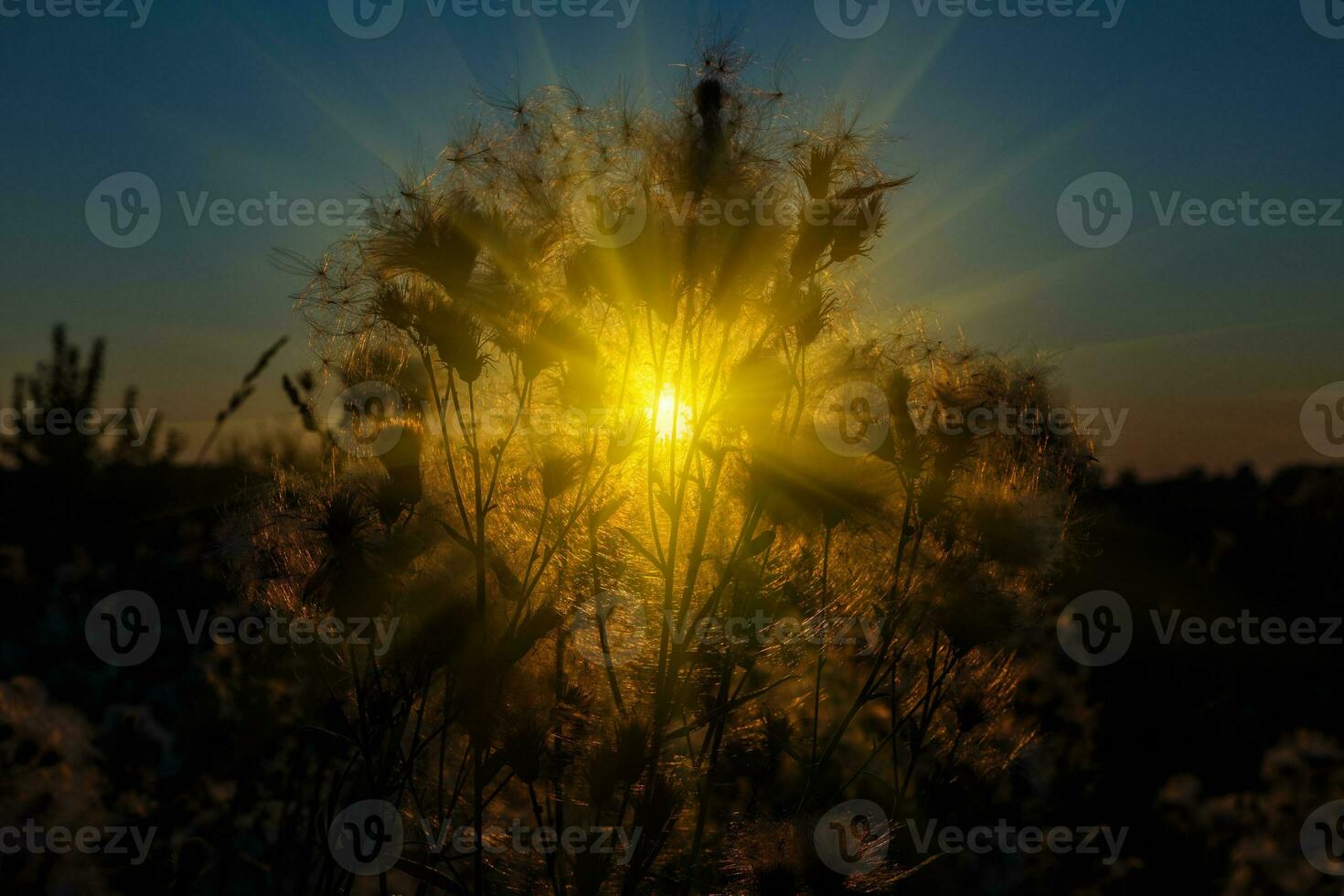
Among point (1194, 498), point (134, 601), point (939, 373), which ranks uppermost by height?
point (1194, 498)

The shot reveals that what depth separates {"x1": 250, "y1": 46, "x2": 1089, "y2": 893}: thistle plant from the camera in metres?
1.88

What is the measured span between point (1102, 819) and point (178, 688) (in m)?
4.38

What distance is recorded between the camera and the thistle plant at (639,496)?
1880 mm

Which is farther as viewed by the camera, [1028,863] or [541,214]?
[1028,863]

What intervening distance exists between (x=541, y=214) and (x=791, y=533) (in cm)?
103

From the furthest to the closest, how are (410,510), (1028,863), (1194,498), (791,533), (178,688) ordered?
(1194,498) → (178,688) → (1028,863) → (791,533) → (410,510)

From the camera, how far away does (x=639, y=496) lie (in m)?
2.60

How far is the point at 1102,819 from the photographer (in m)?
4.02

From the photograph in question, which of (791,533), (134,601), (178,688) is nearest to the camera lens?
(791,533)

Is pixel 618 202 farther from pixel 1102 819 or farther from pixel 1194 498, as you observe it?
pixel 1194 498

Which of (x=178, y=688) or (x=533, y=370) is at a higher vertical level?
(x=533, y=370)

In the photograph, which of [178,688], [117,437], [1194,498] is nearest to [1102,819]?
[178,688]

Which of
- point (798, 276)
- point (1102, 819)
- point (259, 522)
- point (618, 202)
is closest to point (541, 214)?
point (618, 202)

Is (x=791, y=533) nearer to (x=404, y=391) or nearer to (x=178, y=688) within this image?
(x=404, y=391)
